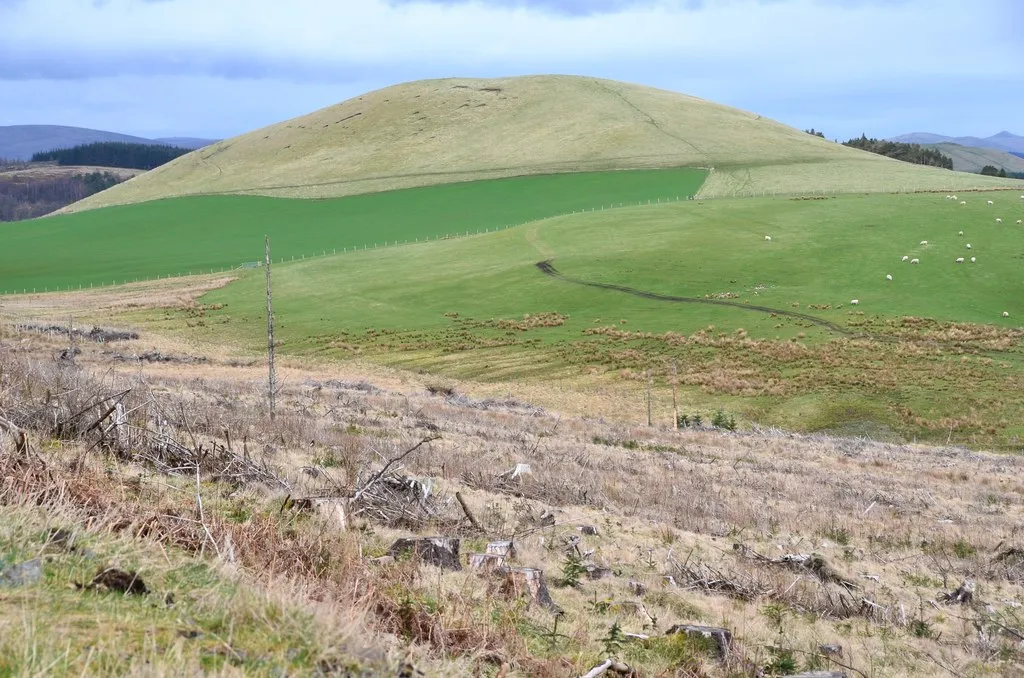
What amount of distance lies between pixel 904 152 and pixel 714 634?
171002 mm

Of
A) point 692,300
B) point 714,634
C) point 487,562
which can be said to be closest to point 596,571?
point 487,562

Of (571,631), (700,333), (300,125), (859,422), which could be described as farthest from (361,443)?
(300,125)

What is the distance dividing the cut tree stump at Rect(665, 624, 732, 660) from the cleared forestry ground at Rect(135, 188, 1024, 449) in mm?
35235

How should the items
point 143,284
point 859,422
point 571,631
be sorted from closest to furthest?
1. point 571,631
2. point 859,422
3. point 143,284

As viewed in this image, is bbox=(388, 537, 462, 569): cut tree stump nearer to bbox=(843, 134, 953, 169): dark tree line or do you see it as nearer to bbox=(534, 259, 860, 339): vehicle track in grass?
bbox=(534, 259, 860, 339): vehicle track in grass

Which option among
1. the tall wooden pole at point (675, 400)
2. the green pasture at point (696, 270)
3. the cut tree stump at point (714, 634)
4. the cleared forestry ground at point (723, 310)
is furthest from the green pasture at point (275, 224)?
the cut tree stump at point (714, 634)

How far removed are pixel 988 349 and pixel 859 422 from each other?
14211 mm

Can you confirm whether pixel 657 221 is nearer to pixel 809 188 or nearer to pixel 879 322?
pixel 809 188

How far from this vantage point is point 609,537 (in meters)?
12.4

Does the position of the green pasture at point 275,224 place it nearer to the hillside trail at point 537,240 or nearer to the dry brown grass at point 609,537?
the hillside trail at point 537,240

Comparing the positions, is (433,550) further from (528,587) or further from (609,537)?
(609,537)

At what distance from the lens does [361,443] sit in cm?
1680

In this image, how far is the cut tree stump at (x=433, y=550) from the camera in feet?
28.4

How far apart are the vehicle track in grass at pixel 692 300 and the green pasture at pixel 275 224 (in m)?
25.4
